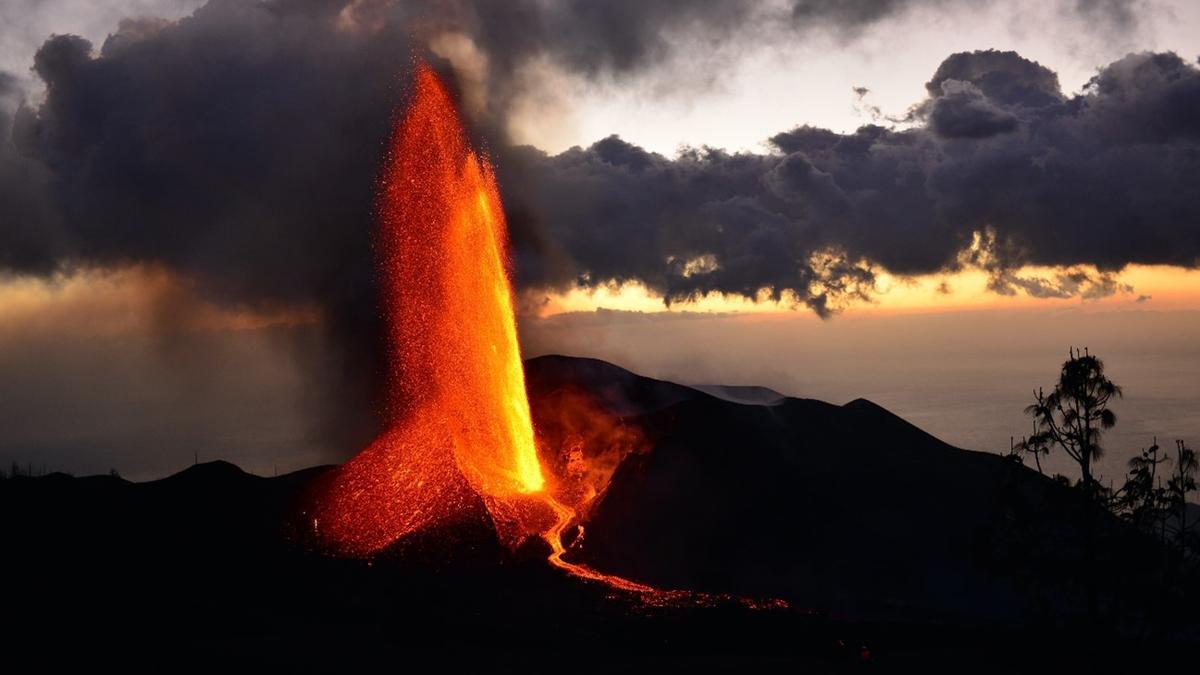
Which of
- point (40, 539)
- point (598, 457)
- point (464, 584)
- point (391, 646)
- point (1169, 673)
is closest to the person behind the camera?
point (1169, 673)

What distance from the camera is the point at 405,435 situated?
270 ft

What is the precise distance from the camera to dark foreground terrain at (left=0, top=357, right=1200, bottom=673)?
45.7 metres

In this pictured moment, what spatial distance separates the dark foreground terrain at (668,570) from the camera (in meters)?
45.7

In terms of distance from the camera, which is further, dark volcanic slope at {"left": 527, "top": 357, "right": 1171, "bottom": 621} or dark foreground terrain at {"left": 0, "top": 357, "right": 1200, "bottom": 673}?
dark volcanic slope at {"left": 527, "top": 357, "right": 1171, "bottom": 621}

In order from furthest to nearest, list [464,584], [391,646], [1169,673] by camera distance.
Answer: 1. [464,584]
2. [391,646]
3. [1169,673]

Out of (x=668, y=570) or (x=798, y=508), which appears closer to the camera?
(x=668, y=570)

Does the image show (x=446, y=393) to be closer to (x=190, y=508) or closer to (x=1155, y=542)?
(x=190, y=508)

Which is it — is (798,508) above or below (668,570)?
above

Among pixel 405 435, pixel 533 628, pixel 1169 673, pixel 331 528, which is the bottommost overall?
pixel 1169 673

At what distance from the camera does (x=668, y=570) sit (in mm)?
71125

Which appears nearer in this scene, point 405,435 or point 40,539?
point 40,539

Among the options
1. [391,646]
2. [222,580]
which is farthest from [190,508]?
[391,646]

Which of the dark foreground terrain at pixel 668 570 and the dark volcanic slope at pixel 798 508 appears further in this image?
the dark volcanic slope at pixel 798 508

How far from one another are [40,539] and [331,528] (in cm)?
1692
